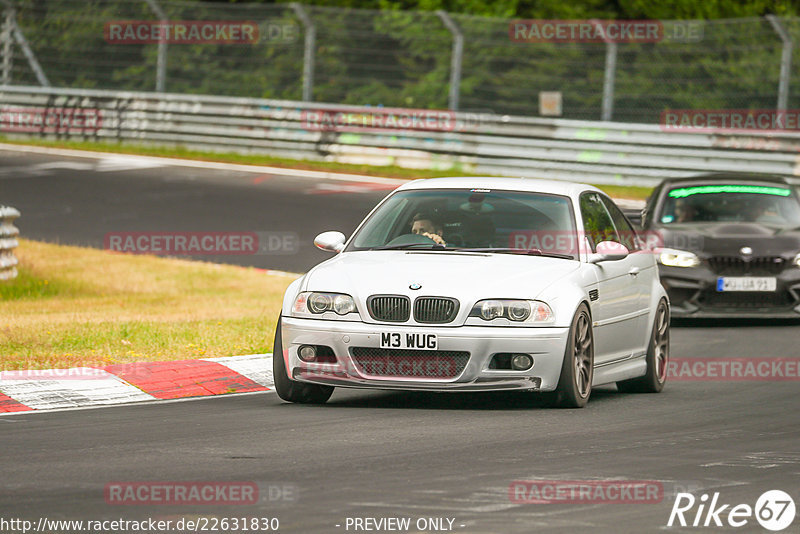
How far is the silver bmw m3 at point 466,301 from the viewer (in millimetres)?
9625

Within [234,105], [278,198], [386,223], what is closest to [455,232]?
[386,223]

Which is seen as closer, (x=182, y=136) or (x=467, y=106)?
(x=467, y=106)

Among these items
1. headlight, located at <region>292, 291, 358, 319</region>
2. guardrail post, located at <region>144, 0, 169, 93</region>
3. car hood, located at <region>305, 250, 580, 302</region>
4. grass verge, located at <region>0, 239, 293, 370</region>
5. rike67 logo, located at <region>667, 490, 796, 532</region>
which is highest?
guardrail post, located at <region>144, 0, 169, 93</region>

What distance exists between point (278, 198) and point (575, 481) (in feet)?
61.6

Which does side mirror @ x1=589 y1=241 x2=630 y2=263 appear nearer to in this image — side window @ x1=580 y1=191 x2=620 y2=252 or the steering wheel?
side window @ x1=580 y1=191 x2=620 y2=252

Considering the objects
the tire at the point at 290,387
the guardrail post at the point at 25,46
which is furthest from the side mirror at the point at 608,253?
the guardrail post at the point at 25,46

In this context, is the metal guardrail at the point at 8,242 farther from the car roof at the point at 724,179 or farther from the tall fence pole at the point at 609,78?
the tall fence pole at the point at 609,78

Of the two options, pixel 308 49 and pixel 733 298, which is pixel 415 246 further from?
pixel 308 49

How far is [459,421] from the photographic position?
9383 mm

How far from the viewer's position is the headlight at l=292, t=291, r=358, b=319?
977cm

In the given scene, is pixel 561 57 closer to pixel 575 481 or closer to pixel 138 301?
pixel 138 301

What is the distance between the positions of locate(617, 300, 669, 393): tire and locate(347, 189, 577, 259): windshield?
136 centimetres

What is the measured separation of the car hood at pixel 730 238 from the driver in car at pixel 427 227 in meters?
5.67

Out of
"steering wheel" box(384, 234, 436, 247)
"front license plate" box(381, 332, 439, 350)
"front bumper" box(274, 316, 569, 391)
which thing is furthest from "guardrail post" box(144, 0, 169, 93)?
"front license plate" box(381, 332, 439, 350)
